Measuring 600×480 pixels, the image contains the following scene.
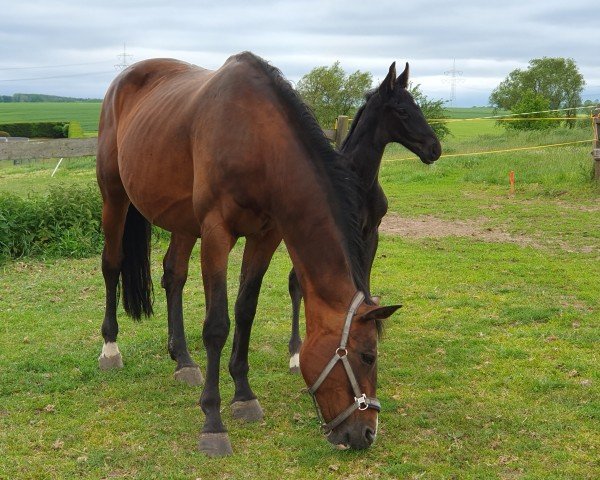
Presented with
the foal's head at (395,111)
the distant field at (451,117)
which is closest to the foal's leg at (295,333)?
the foal's head at (395,111)

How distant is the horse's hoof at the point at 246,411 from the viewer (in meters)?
4.12

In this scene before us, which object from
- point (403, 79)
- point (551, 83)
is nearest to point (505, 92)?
point (551, 83)

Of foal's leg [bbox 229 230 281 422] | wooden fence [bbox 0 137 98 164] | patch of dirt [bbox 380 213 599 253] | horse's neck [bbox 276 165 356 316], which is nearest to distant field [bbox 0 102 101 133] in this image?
wooden fence [bbox 0 137 98 164]

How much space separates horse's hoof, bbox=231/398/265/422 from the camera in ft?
13.5

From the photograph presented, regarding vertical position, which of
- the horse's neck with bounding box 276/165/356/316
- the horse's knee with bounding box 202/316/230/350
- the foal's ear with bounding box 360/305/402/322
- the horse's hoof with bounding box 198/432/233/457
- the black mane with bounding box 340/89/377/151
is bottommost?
the horse's hoof with bounding box 198/432/233/457

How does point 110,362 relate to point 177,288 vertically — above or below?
below

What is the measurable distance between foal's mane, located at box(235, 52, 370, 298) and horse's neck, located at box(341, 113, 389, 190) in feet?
4.81

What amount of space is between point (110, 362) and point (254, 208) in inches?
83.2

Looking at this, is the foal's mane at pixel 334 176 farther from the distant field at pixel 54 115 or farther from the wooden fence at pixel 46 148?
the distant field at pixel 54 115

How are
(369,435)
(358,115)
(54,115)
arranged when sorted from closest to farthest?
(369,435) < (358,115) < (54,115)

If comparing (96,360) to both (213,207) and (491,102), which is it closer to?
(213,207)

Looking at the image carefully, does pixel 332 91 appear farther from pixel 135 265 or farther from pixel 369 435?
pixel 369 435

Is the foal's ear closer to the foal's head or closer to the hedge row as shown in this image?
the foal's head

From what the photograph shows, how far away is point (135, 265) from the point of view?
5.50 m
